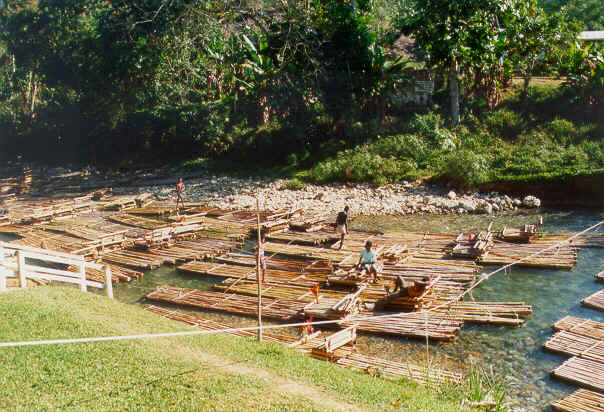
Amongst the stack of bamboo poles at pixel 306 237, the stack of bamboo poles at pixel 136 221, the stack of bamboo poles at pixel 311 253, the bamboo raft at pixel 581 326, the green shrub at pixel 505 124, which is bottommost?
the bamboo raft at pixel 581 326

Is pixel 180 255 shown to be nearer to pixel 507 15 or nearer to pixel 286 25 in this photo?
pixel 286 25

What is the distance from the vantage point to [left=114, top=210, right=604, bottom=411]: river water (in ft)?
38.1

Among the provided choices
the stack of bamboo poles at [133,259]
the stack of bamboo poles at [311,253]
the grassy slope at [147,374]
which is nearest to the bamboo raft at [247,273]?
the stack of bamboo poles at [133,259]

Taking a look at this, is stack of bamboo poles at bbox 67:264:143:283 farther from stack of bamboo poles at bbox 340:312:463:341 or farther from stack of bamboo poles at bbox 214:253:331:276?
stack of bamboo poles at bbox 340:312:463:341

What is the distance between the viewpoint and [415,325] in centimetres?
1416

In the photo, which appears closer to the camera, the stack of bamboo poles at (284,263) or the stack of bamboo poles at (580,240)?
Result: the stack of bamboo poles at (284,263)

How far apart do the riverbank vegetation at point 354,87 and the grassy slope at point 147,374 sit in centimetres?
1962

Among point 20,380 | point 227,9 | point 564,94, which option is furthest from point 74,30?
point 20,380

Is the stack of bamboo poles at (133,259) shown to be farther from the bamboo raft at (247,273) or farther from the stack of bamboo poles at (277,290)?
the stack of bamboo poles at (277,290)

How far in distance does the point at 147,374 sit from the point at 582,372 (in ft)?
29.5

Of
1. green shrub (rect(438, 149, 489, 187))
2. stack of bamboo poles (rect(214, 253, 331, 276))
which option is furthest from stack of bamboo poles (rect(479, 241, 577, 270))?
green shrub (rect(438, 149, 489, 187))

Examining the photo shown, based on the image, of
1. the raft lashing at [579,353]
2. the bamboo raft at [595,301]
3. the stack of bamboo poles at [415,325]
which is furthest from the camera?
the bamboo raft at [595,301]

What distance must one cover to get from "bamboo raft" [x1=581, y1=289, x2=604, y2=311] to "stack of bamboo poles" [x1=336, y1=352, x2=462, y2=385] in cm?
601

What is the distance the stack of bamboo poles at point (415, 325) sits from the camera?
1359 centimetres
